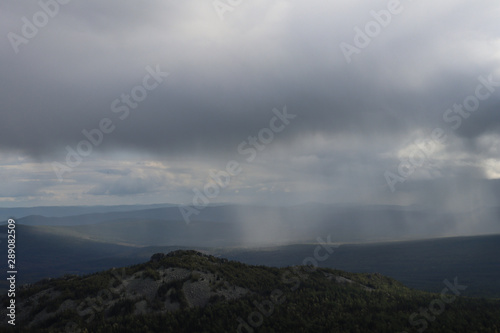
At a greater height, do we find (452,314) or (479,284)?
(452,314)

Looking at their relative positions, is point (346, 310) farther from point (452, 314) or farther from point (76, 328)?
point (76, 328)

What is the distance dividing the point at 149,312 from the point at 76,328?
6835mm

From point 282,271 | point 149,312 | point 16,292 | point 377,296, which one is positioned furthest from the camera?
point 282,271

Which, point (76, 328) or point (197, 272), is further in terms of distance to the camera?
point (197, 272)

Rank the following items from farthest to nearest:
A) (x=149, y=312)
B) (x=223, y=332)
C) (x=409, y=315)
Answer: (x=149, y=312)
(x=409, y=315)
(x=223, y=332)

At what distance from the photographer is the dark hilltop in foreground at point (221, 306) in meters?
27.5

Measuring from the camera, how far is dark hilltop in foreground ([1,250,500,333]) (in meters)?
27.5

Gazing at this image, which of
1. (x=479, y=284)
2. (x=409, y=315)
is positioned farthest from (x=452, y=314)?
(x=479, y=284)

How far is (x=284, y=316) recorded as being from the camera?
30.0 metres

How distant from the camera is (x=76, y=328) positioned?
90.9ft

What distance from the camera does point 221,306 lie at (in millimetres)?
32875

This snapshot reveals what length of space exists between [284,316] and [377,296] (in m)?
17.3

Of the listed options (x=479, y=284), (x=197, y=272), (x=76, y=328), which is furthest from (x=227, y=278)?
(x=479, y=284)

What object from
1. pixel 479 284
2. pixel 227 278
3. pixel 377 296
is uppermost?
pixel 227 278
